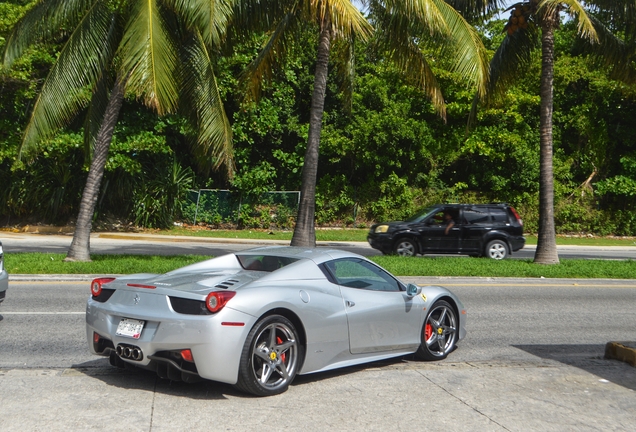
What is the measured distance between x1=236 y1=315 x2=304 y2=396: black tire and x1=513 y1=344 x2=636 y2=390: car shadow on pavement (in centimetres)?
320

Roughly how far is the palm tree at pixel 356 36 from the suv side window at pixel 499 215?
4578mm

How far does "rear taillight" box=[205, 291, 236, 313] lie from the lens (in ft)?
19.5

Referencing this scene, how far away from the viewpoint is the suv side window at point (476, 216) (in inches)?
856

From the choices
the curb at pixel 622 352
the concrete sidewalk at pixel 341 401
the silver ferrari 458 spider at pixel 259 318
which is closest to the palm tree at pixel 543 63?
the curb at pixel 622 352

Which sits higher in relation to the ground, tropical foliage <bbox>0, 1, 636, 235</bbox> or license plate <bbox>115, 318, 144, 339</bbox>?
tropical foliage <bbox>0, 1, 636, 235</bbox>

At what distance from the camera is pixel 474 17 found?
1930 centimetres

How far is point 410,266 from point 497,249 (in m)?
5.58

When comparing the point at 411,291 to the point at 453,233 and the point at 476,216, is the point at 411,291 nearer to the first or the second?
the point at 453,233

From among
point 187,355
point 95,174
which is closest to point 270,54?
point 95,174

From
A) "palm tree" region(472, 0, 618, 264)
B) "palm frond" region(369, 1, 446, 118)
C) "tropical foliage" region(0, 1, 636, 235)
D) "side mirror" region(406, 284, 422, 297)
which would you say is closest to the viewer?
"side mirror" region(406, 284, 422, 297)

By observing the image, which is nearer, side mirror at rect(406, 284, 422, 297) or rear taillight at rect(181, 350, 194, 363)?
rear taillight at rect(181, 350, 194, 363)

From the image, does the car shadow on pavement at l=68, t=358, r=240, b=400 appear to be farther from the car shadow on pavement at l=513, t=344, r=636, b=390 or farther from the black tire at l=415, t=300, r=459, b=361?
the car shadow on pavement at l=513, t=344, r=636, b=390

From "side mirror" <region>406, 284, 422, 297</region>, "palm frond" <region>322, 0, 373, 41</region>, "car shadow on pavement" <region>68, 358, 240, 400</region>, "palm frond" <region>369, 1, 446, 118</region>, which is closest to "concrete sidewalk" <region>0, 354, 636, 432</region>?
"car shadow on pavement" <region>68, 358, 240, 400</region>

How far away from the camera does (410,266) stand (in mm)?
17031
